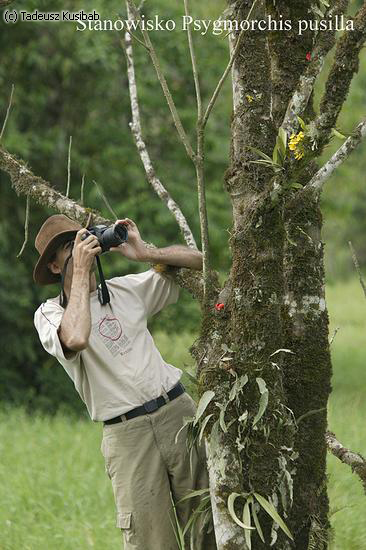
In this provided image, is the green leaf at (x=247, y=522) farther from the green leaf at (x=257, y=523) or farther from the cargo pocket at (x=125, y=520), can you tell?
the cargo pocket at (x=125, y=520)

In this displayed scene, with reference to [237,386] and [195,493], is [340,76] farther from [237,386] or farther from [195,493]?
[195,493]

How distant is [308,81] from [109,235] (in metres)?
0.92

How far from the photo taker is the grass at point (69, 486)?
548 cm

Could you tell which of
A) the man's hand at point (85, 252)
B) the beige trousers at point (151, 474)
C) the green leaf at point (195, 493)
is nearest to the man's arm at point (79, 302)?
the man's hand at point (85, 252)

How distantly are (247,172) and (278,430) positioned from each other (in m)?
0.88

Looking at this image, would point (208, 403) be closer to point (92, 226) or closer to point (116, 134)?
point (92, 226)

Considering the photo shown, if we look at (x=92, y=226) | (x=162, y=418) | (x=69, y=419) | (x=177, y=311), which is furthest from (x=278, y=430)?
(x=177, y=311)

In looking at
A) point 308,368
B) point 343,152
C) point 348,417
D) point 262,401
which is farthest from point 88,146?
point 262,401

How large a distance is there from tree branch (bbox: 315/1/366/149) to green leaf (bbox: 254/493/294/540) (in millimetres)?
1155

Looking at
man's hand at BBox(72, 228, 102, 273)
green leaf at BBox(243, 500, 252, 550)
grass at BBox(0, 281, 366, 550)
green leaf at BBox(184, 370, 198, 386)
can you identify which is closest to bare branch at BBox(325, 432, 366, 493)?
grass at BBox(0, 281, 366, 550)

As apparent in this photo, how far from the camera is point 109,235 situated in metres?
3.57

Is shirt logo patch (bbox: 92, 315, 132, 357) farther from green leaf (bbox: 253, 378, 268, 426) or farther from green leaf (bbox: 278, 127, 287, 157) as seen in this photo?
green leaf (bbox: 278, 127, 287, 157)

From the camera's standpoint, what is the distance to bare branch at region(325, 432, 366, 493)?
11.2ft

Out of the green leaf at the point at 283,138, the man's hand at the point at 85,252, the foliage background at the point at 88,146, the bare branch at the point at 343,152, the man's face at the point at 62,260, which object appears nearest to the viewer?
the green leaf at the point at 283,138
